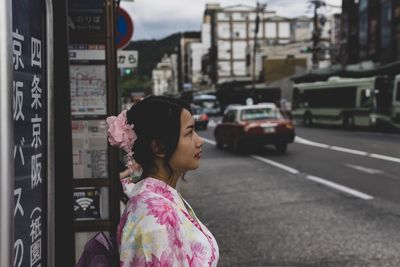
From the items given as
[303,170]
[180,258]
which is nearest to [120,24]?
[303,170]

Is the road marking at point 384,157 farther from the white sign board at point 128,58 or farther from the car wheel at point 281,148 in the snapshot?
the white sign board at point 128,58

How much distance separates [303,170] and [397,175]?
2.40 meters

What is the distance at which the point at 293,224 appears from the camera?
7930mm

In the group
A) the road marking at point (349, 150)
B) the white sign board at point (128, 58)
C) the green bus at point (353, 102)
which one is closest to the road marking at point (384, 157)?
the road marking at point (349, 150)

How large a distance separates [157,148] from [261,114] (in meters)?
17.1

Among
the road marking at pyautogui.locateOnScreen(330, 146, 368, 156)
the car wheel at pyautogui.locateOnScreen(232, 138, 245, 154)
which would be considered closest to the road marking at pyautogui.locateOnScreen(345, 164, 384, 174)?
the road marking at pyautogui.locateOnScreen(330, 146, 368, 156)

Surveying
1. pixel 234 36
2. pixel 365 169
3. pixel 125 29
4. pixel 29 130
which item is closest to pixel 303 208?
pixel 125 29

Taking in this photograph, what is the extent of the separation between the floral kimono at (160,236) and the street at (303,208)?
4.00 m

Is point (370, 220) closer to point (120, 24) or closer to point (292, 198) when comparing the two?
point (292, 198)

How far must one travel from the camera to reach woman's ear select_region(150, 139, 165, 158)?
229cm

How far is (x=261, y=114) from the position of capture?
758 inches

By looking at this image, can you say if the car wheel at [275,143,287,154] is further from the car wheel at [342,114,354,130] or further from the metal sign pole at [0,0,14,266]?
the metal sign pole at [0,0,14,266]

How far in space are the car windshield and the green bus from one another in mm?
10418

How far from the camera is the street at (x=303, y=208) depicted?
6.38m
